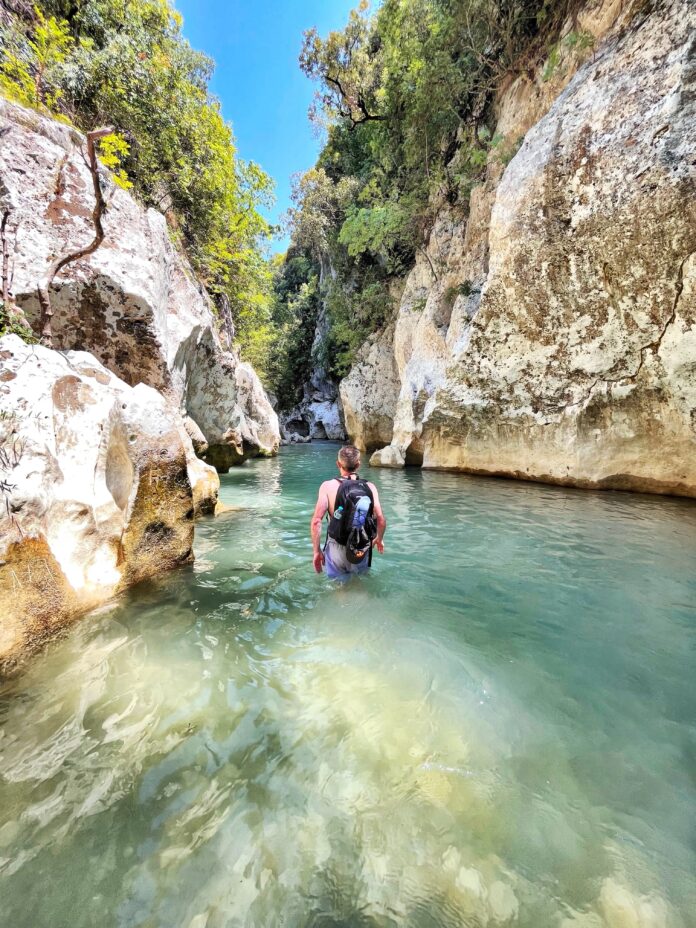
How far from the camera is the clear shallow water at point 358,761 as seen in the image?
1546mm

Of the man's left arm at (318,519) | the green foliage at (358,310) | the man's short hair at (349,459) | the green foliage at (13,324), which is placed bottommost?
the man's left arm at (318,519)

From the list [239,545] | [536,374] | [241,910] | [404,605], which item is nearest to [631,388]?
[536,374]

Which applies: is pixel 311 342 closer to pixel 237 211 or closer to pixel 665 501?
pixel 237 211

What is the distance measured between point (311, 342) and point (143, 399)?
35993 mm

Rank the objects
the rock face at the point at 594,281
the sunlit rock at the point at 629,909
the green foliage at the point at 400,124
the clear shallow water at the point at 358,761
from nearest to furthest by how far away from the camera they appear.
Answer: the sunlit rock at the point at 629,909, the clear shallow water at the point at 358,761, the rock face at the point at 594,281, the green foliage at the point at 400,124

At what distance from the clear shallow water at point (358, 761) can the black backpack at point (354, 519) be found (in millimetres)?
567

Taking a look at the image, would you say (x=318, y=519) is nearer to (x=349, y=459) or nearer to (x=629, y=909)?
(x=349, y=459)

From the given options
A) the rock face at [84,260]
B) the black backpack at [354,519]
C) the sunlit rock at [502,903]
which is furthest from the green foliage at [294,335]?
the sunlit rock at [502,903]

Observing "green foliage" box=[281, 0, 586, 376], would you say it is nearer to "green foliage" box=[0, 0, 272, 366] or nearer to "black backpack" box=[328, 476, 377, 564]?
"green foliage" box=[0, 0, 272, 366]

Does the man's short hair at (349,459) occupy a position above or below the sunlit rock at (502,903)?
above

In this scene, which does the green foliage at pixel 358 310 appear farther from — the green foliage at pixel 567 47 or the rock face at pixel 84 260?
the rock face at pixel 84 260

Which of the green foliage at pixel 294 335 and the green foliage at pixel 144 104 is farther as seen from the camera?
the green foliage at pixel 294 335

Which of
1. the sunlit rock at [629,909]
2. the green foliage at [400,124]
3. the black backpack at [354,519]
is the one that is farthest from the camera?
the green foliage at [400,124]

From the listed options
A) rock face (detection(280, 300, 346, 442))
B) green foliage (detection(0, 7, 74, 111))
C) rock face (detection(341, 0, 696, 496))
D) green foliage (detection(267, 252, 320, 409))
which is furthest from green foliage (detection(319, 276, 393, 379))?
green foliage (detection(0, 7, 74, 111))
